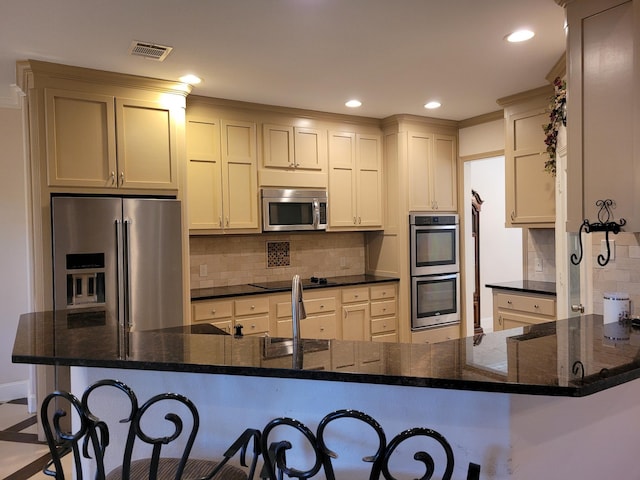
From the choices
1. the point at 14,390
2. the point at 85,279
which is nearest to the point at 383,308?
the point at 85,279

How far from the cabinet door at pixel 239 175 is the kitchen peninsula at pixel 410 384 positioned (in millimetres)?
2591

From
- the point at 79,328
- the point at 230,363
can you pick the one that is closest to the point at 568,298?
the point at 230,363

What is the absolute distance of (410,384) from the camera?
3.93 feet

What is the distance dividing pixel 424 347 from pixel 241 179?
3.05m

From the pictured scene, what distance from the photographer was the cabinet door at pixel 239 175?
4.17m

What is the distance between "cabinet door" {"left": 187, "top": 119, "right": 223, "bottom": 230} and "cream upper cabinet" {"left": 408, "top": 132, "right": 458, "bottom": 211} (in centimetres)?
200

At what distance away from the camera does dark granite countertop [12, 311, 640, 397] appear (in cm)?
121

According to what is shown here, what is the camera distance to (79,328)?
1.85 metres

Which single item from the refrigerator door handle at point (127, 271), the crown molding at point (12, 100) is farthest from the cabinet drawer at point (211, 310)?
the crown molding at point (12, 100)

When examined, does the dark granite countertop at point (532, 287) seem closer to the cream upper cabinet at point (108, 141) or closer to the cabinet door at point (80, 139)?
the cream upper cabinet at point (108, 141)

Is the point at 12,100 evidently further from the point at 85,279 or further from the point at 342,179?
the point at 342,179

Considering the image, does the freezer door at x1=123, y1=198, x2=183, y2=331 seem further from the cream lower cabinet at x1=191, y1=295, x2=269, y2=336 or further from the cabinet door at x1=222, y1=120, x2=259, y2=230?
the cabinet door at x1=222, y1=120, x2=259, y2=230

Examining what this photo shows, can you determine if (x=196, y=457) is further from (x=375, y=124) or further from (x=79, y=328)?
(x=375, y=124)

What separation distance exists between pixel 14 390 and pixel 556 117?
15.9 ft
